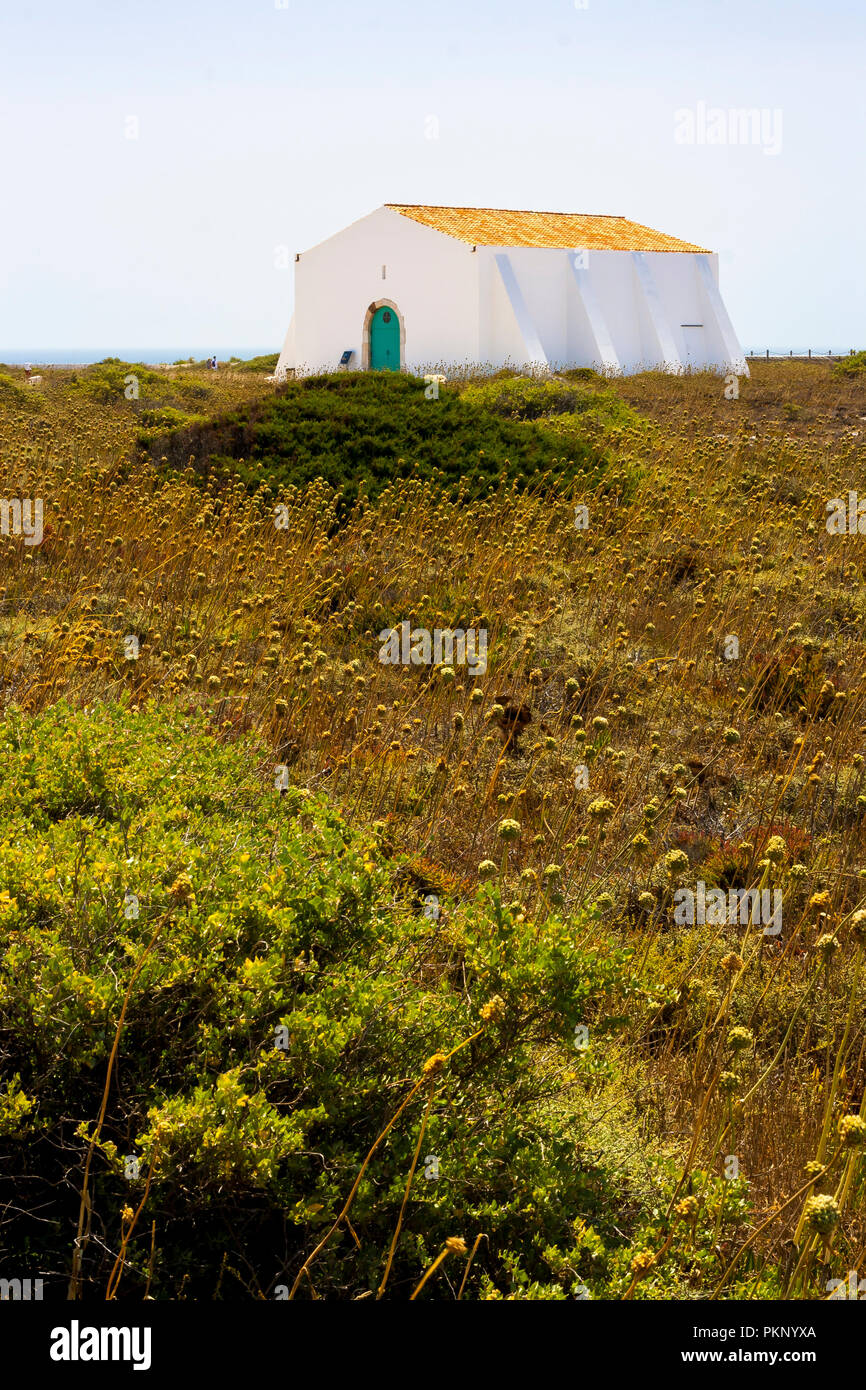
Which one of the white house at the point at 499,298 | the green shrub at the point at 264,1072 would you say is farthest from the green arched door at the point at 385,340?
the green shrub at the point at 264,1072

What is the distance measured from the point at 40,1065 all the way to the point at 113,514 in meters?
7.27

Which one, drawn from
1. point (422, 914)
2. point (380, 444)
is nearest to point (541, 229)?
point (380, 444)

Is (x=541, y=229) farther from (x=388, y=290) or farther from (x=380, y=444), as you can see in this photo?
(x=380, y=444)

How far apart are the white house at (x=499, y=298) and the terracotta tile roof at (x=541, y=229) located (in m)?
0.08

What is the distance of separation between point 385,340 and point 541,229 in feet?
18.3

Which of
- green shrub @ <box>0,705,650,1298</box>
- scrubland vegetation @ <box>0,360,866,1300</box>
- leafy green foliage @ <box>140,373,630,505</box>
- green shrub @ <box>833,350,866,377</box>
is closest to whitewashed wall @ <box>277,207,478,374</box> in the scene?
green shrub @ <box>833,350,866,377</box>

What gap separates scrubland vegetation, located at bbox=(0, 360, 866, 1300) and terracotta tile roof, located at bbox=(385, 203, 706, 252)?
19.3 metres

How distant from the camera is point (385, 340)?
Result: 27.6 meters

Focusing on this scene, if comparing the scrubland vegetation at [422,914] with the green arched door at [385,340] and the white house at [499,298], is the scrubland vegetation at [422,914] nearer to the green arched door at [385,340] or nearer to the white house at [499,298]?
the white house at [499,298]

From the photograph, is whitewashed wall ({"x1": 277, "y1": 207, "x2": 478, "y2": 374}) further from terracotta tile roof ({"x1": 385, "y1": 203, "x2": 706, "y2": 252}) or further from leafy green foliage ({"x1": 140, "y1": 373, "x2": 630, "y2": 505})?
leafy green foliage ({"x1": 140, "y1": 373, "x2": 630, "y2": 505})

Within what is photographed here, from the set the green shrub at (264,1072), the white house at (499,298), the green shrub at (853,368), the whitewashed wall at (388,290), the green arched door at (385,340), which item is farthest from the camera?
the green arched door at (385,340)

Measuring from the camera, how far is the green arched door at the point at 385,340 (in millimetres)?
27297

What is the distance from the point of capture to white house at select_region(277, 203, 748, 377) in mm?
25953
